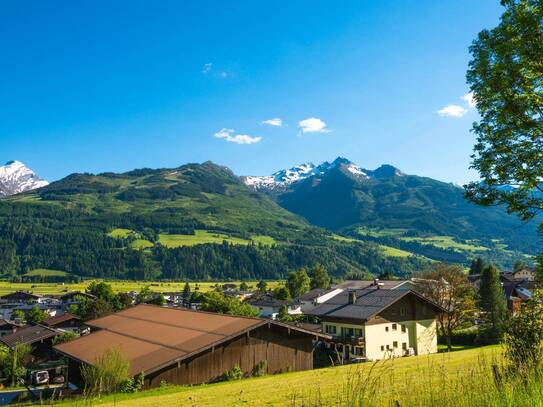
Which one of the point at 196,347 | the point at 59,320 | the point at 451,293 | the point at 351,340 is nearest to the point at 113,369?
the point at 196,347

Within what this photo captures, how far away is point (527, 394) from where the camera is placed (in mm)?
5477

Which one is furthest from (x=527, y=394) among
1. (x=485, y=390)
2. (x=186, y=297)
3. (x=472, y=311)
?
(x=186, y=297)

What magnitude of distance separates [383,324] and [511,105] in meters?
47.0

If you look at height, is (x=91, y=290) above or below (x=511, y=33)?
below

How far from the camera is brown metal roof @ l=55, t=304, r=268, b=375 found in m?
32.6

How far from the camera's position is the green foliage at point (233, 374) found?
35.4 m

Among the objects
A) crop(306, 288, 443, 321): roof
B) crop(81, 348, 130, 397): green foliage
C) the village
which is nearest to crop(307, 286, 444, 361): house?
crop(306, 288, 443, 321): roof

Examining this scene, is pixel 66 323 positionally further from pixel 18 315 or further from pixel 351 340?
pixel 351 340

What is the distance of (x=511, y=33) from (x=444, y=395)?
469 inches

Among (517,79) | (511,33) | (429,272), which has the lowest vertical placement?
(429,272)

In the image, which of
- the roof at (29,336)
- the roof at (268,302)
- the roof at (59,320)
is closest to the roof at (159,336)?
the roof at (29,336)

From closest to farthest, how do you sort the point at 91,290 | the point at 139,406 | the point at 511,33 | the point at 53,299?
the point at 511,33 < the point at 139,406 < the point at 91,290 < the point at 53,299

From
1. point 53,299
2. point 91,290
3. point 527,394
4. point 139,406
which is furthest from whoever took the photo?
point 53,299

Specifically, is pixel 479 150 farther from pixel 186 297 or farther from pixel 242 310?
pixel 186 297
